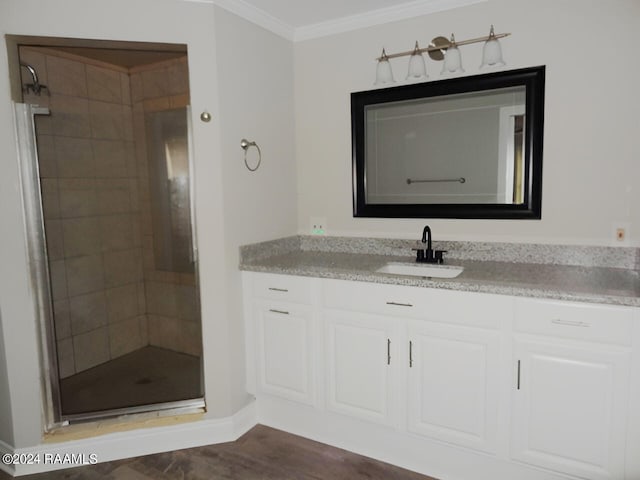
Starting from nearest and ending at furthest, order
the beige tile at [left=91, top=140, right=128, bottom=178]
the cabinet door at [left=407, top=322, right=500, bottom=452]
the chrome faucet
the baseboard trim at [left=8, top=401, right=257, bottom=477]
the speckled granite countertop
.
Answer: the speckled granite countertop, the cabinet door at [left=407, top=322, right=500, bottom=452], the baseboard trim at [left=8, top=401, right=257, bottom=477], the chrome faucet, the beige tile at [left=91, top=140, right=128, bottom=178]

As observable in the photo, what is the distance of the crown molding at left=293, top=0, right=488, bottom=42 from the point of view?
228cm

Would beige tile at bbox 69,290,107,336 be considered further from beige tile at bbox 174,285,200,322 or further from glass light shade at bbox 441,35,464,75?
glass light shade at bbox 441,35,464,75

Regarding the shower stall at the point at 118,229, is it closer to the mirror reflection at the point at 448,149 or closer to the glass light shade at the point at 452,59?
the mirror reflection at the point at 448,149

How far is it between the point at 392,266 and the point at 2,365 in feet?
6.74

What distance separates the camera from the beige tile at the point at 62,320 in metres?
2.64

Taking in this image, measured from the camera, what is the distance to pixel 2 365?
2055 mm

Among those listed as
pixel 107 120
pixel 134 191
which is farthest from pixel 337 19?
pixel 134 191

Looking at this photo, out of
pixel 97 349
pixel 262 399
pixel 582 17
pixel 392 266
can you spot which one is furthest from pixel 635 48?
pixel 97 349

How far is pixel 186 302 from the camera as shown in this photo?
9.55ft

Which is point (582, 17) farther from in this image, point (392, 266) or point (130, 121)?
point (130, 121)

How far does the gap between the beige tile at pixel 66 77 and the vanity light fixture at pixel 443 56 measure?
198cm

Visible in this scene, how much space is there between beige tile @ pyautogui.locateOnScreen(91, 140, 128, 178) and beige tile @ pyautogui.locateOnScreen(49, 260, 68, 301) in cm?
67

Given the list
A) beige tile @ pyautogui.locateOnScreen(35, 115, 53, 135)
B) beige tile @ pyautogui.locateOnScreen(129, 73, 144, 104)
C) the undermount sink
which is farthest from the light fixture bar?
beige tile @ pyautogui.locateOnScreen(35, 115, 53, 135)

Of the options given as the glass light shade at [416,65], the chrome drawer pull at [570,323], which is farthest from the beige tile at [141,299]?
the chrome drawer pull at [570,323]
